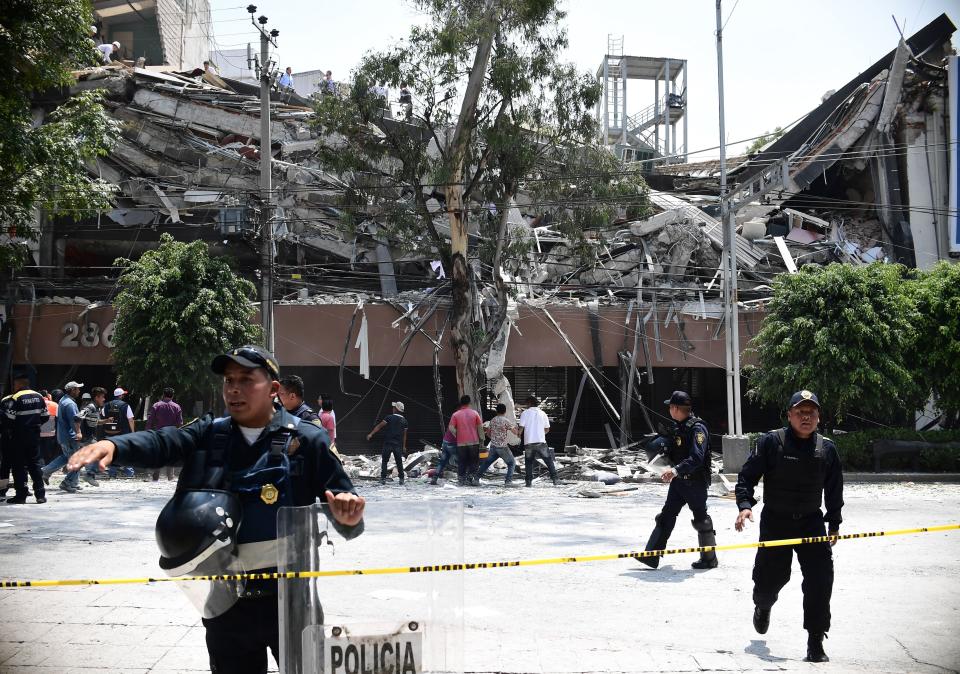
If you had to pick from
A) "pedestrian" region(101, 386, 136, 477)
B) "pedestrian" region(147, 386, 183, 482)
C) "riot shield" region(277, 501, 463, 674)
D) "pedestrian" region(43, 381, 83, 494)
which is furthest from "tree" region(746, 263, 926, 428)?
"riot shield" region(277, 501, 463, 674)

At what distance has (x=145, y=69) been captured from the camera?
101ft

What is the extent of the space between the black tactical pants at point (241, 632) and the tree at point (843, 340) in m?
16.8

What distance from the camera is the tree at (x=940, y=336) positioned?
62.2 feet

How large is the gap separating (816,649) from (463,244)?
16.9 meters

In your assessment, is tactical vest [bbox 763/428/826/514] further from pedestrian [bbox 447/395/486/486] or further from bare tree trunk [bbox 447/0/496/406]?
bare tree trunk [bbox 447/0/496/406]

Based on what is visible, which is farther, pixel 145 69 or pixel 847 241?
pixel 145 69

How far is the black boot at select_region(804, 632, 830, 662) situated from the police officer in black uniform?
2.89m

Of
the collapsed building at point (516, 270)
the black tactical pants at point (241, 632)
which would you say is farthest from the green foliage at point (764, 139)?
the black tactical pants at point (241, 632)

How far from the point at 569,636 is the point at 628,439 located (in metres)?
18.6

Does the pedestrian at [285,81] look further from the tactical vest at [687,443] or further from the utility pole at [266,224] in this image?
the tactical vest at [687,443]

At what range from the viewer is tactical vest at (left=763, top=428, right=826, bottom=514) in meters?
5.86

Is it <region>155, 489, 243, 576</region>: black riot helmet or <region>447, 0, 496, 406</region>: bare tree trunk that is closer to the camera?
<region>155, 489, 243, 576</region>: black riot helmet

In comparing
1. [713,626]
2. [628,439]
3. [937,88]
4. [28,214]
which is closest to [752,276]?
[628,439]

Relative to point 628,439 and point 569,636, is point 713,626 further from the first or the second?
point 628,439
